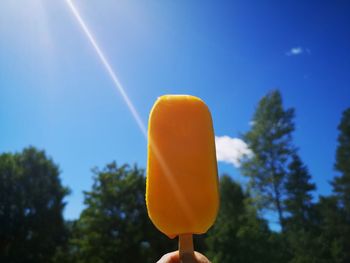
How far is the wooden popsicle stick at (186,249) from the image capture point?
6.55ft

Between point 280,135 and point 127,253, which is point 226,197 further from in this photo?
point 127,253

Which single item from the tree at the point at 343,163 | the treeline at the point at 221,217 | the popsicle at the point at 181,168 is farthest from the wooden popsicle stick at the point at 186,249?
the tree at the point at 343,163

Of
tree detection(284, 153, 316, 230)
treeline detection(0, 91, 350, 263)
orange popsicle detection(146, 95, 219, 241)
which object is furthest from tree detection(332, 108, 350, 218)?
orange popsicle detection(146, 95, 219, 241)

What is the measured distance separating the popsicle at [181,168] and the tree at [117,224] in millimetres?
22454

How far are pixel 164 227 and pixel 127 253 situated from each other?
76.8 ft

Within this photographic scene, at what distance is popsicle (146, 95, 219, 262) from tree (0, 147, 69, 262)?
29.1 metres

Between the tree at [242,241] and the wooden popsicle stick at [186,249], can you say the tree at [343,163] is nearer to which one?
the tree at [242,241]

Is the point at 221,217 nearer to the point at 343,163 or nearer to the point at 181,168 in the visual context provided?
the point at 343,163

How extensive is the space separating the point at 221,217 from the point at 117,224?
903 cm

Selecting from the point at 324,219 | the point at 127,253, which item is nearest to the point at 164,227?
the point at 127,253

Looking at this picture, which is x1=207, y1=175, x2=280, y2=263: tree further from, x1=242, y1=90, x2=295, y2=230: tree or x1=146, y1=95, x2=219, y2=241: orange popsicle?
x1=146, y1=95, x2=219, y2=241: orange popsicle

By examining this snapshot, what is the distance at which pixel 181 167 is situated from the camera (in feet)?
7.09

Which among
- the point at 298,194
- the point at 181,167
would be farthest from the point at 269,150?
the point at 181,167

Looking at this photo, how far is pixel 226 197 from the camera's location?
105 feet
